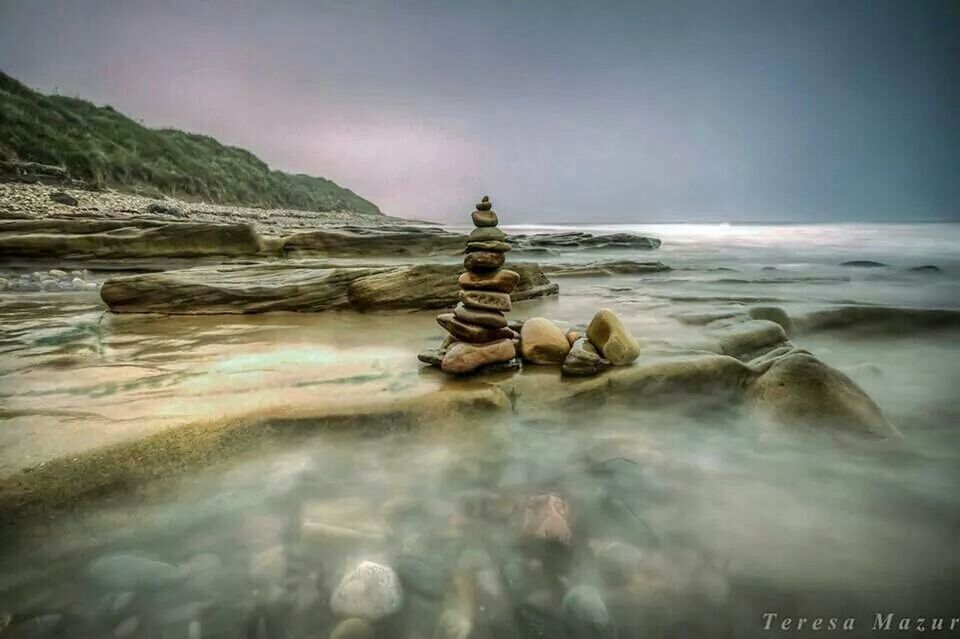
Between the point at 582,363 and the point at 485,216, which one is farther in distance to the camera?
the point at 485,216

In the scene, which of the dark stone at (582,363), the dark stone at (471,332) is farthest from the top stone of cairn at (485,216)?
the dark stone at (582,363)

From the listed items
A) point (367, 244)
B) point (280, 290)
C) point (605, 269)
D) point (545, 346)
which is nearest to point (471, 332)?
point (545, 346)

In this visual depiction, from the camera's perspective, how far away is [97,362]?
11.4 ft

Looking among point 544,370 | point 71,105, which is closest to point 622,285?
point 544,370

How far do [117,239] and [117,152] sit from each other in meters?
27.7

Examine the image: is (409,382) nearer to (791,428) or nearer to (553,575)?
(553,575)

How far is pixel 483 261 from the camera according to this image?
12.2ft

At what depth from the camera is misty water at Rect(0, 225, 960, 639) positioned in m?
Result: 1.44

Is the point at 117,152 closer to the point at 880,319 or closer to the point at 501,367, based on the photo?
the point at 501,367

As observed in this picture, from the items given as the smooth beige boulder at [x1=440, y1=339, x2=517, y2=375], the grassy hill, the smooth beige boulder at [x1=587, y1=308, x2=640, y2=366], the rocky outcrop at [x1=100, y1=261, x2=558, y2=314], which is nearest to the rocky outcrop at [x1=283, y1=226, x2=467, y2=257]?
the rocky outcrop at [x1=100, y1=261, x2=558, y2=314]

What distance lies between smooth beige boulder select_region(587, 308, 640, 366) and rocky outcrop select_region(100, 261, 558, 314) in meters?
3.37

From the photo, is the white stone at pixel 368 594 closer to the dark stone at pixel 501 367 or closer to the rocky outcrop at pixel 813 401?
the dark stone at pixel 501 367

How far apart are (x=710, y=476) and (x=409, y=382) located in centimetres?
183

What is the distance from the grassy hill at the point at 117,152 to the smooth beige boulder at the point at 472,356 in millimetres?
25656
